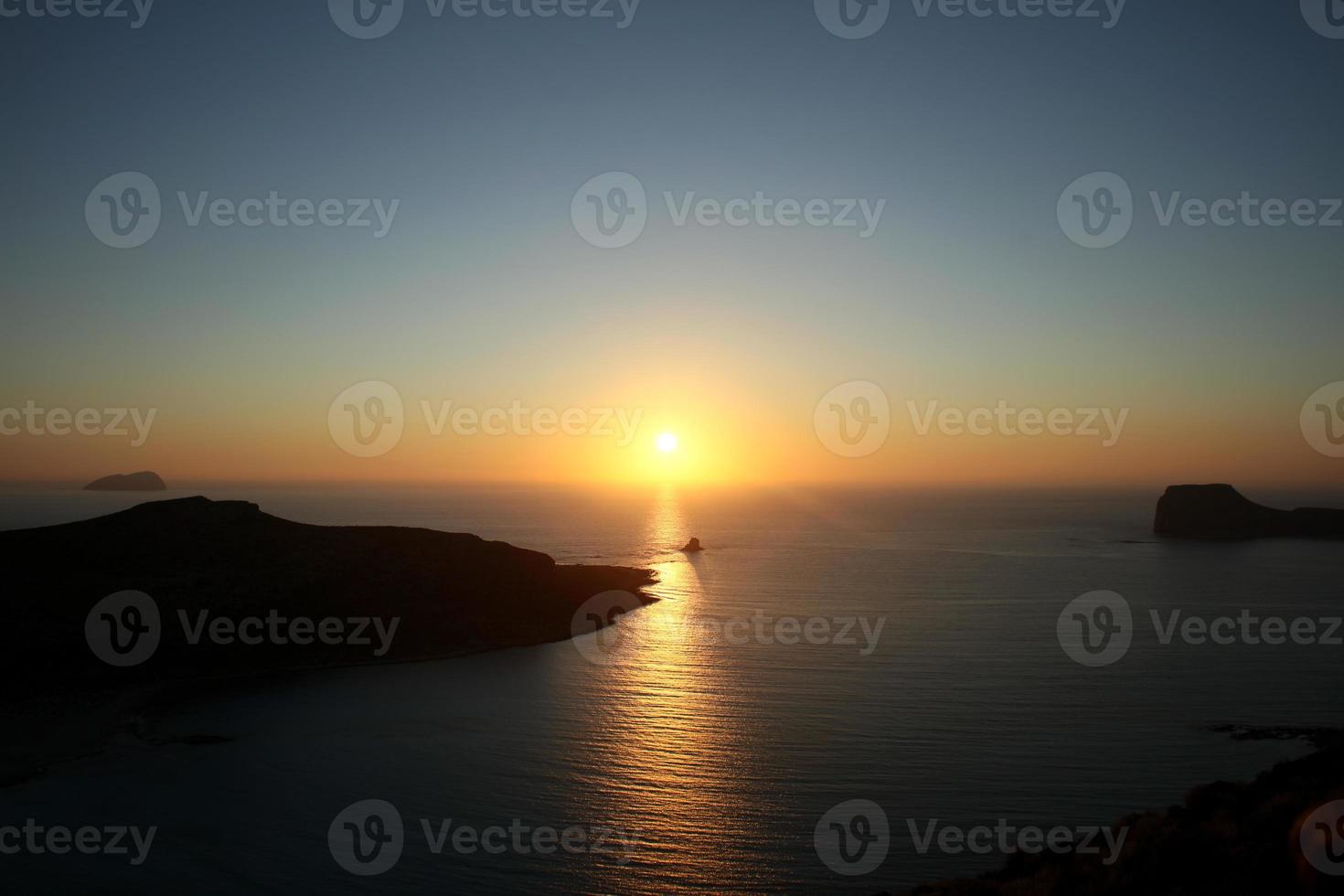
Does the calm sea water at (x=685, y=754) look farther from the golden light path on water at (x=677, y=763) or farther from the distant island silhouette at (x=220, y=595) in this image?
the distant island silhouette at (x=220, y=595)

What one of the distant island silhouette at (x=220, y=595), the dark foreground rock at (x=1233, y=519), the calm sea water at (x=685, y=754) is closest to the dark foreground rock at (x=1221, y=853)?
the calm sea water at (x=685, y=754)

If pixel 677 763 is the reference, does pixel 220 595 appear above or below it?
above

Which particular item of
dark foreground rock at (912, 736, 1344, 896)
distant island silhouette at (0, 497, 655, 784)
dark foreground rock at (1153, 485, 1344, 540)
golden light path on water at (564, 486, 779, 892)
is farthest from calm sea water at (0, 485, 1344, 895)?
dark foreground rock at (1153, 485, 1344, 540)

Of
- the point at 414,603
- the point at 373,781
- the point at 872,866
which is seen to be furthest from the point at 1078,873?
the point at 414,603

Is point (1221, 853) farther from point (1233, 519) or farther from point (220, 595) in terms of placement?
point (1233, 519)

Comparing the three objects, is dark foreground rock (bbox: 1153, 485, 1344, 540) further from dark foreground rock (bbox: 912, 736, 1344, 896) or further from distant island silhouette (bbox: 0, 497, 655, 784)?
dark foreground rock (bbox: 912, 736, 1344, 896)

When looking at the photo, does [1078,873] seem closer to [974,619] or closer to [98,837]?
[98,837]

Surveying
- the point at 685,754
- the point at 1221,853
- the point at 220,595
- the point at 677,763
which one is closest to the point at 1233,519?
the point at 685,754
